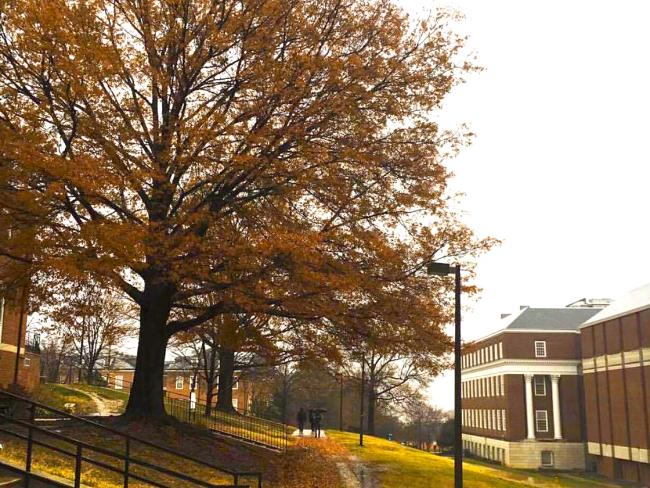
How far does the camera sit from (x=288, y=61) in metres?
15.1

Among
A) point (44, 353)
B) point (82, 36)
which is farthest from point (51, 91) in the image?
point (44, 353)

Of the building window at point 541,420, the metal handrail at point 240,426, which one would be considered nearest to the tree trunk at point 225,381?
the metal handrail at point 240,426

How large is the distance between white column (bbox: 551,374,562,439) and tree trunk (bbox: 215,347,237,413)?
52.3 m

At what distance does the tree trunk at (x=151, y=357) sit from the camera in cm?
1730

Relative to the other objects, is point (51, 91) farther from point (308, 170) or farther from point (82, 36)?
→ point (308, 170)

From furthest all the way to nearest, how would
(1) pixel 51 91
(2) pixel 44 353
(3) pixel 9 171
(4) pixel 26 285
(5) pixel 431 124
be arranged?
(2) pixel 44 353
(5) pixel 431 124
(4) pixel 26 285
(1) pixel 51 91
(3) pixel 9 171

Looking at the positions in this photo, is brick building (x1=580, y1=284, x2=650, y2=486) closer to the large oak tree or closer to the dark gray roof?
the dark gray roof

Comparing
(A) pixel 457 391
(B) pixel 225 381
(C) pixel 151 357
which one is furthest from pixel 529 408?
(C) pixel 151 357

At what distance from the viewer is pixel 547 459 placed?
252 feet

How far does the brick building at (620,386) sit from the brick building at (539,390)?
26.6 ft

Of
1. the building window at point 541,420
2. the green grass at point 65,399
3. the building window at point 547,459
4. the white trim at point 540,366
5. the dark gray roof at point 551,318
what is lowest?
the building window at point 547,459

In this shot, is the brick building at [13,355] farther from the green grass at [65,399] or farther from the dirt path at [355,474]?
the dirt path at [355,474]

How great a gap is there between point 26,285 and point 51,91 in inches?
177

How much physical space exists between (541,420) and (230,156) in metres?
73.0
